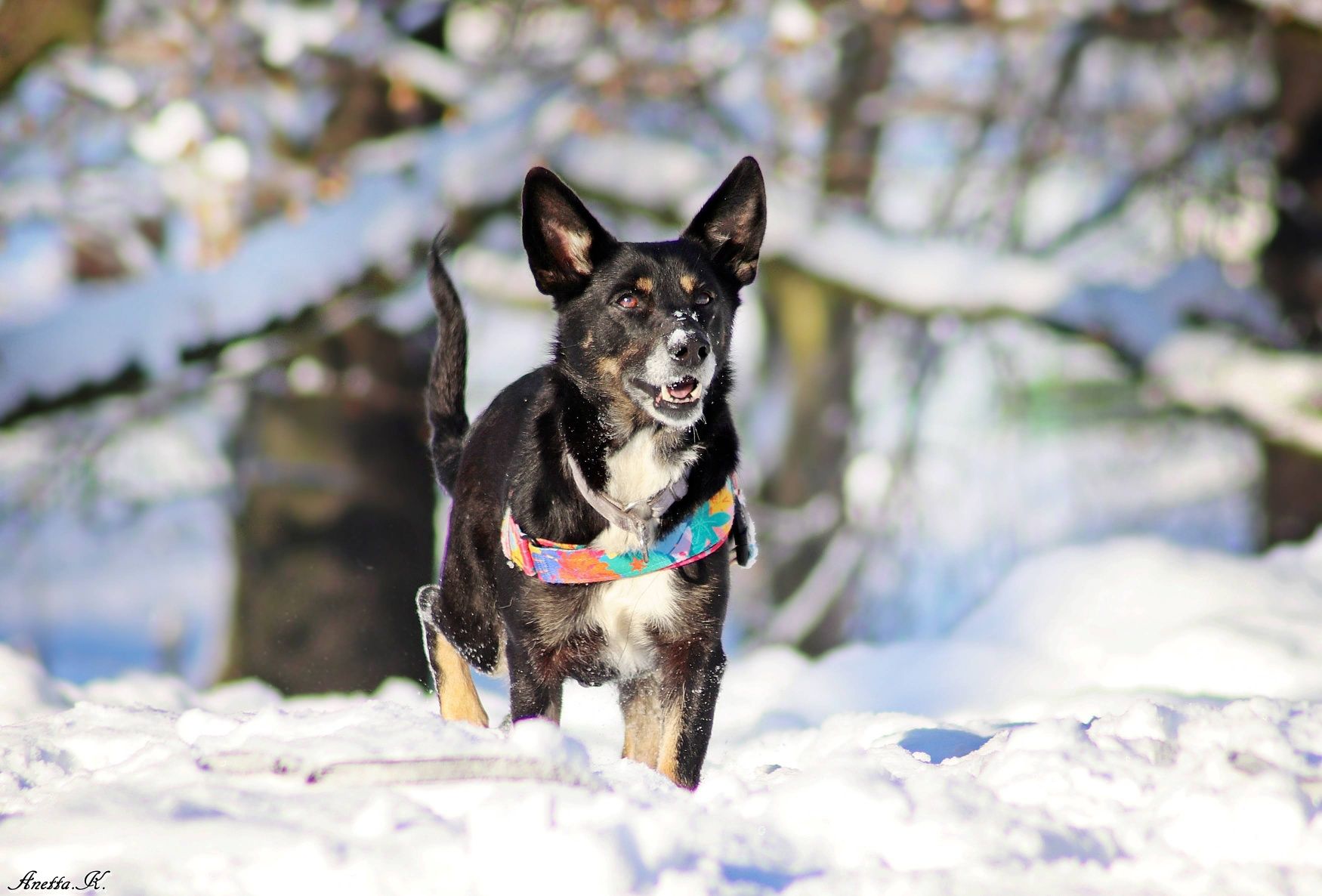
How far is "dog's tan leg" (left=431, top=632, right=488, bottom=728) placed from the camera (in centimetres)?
477

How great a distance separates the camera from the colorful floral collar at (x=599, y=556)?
3.80 m

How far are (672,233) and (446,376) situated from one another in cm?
561

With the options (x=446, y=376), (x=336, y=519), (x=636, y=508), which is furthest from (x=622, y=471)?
(x=336, y=519)

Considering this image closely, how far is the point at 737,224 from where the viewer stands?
4.56 m

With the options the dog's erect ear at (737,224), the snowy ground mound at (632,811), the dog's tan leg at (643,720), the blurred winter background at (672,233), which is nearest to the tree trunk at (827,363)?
the blurred winter background at (672,233)

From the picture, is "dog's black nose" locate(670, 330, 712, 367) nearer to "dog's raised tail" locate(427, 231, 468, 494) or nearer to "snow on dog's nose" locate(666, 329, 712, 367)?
"snow on dog's nose" locate(666, 329, 712, 367)

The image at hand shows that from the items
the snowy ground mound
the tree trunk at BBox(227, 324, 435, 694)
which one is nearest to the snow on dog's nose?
the snowy ground mound

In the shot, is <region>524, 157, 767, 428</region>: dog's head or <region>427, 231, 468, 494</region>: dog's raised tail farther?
<region>427, 231, 468, 494</region>: dog's raised tail

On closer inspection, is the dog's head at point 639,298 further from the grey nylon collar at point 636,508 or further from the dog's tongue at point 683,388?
the grey nylon collar at point 636,508

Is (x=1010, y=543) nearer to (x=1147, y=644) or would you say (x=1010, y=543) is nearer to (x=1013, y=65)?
(x=1013, y=65)

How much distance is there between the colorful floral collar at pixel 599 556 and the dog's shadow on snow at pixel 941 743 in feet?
3.02

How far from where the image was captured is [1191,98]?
1138 centimetres

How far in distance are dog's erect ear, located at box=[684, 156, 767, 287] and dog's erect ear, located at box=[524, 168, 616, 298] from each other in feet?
1.21

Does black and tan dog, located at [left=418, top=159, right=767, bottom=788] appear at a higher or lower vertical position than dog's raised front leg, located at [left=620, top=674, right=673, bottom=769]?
higher
